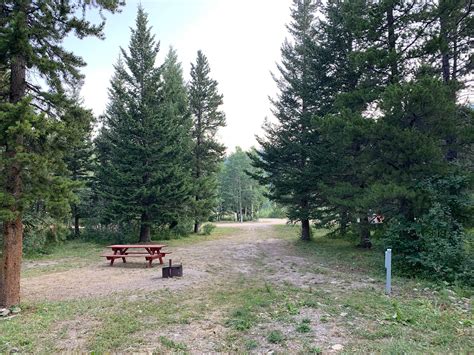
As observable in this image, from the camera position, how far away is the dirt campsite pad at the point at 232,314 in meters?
4.24

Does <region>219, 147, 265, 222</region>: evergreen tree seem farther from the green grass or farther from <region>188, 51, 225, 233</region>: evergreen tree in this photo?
the green grass

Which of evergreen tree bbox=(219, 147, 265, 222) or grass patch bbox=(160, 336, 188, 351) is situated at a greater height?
evergreen tree bbox=(219, 147, 265, 222)

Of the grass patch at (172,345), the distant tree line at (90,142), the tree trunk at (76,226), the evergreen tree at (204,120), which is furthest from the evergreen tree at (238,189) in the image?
the grass patch at (172,345)

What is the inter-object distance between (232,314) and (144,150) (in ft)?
41.8

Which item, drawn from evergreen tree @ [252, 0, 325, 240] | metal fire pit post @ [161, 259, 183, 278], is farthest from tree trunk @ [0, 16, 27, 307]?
evergreen tree @ [252, 0, 325, 240]

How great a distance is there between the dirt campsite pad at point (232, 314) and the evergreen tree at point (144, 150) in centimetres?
729

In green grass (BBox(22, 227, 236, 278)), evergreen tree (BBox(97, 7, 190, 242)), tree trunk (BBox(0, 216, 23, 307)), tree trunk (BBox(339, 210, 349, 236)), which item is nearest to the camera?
tree trunk (BBox(0, 216, 23, 307))

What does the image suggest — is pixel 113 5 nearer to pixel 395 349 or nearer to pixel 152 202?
pixel 395 349

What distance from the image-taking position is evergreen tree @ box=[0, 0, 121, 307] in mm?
5551

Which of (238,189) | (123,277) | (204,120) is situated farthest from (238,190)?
(123,277)

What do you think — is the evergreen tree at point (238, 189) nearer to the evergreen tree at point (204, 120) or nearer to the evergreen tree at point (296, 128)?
the evergreen tree at point (204, 120)

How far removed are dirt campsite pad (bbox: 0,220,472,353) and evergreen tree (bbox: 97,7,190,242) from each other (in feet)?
23.9

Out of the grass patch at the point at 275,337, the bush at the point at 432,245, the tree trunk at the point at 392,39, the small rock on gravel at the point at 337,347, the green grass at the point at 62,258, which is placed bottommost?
the green grass at the point at 62,258

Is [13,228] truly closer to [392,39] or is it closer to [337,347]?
[337,347]
